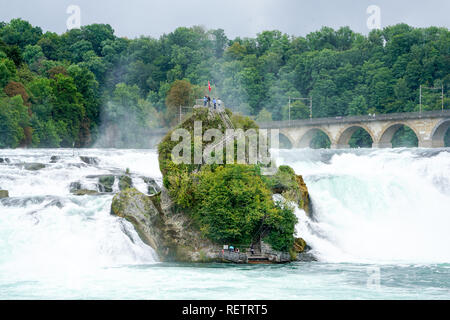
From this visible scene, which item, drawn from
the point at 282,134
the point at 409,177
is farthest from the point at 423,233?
the point at 282,134

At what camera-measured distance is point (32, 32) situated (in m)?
102

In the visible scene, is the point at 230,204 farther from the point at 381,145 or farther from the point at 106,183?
the point at 381,145

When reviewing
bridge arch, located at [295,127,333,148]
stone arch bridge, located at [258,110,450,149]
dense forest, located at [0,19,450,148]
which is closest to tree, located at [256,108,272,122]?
dense forest, located at [0,19,450,148]

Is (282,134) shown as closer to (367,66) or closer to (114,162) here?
(367,66)

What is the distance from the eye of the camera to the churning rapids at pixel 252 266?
22.3m

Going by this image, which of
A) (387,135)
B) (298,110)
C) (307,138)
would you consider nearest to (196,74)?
(298,110)

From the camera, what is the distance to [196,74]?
10506cm

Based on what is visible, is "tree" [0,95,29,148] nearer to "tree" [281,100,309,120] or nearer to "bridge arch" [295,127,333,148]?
"bridge arch" [295,127,333,148]

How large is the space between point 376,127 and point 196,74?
3591 centimetres

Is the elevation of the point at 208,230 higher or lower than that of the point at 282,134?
lower

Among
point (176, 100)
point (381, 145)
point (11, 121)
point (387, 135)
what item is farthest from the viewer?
point (176, 100)

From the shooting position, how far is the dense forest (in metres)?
76.6

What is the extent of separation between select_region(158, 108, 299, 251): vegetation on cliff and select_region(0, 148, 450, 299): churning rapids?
1.58 m
